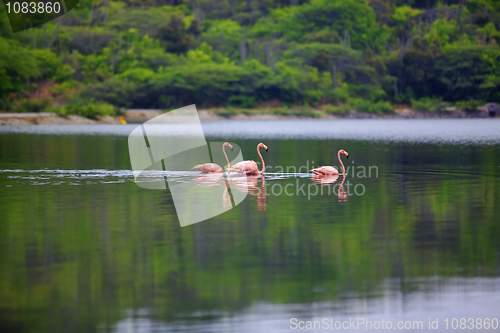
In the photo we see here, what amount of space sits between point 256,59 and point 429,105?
21730mm

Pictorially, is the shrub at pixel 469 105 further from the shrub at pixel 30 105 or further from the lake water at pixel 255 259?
the lake water at pixel 255 259

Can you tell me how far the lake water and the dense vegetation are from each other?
176ft

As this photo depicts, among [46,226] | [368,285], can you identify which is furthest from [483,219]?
[46,226]

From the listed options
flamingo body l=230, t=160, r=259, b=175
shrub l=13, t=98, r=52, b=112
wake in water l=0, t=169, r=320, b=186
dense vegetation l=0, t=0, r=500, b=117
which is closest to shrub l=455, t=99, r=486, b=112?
Answer: dense vegetation l=0, t=0, r=500, b=117

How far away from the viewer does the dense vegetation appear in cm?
7500

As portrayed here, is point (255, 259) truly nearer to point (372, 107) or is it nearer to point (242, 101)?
point (242, 101)

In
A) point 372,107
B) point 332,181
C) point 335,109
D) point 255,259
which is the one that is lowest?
point 372,107

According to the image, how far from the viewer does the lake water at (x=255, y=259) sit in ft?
24.1

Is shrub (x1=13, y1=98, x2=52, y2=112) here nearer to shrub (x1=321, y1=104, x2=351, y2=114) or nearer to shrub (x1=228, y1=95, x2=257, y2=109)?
shrub (x1=228, y1=95, x2=257, y2=109)

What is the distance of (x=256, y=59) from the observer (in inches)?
3482

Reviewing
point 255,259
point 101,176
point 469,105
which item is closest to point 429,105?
point 469,105

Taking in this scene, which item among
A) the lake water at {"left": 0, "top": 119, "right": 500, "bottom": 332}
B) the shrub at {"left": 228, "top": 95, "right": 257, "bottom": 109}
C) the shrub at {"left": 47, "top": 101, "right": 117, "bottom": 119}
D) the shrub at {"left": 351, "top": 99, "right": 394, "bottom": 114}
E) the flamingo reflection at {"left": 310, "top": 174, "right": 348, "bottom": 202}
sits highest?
the lake water at {"left": 0, "top": 119, "right": 500, "bottom": 332}

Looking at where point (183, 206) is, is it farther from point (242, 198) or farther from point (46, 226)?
point (46, 226)

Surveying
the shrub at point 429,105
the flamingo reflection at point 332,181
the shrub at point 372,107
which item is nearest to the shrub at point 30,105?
the shrub at point 372,107
